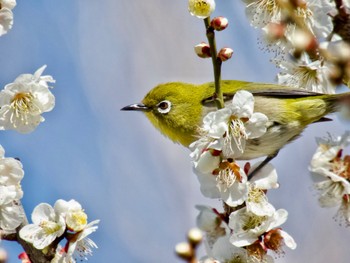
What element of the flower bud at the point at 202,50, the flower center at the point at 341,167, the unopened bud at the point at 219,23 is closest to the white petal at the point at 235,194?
the flower center at the point at 341,167

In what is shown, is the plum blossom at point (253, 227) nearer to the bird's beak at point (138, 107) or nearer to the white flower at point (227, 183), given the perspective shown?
the white flower at point (227, 183)

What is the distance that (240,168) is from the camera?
2.62m

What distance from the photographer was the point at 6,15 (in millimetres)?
2875

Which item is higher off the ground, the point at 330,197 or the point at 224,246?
the point at 330,197

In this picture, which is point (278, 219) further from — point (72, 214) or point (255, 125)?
point (72, 214)

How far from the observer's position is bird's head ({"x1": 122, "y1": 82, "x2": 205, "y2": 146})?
435cm

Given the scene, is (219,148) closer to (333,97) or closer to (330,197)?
(330,197)

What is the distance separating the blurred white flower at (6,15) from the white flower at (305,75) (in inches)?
58.0

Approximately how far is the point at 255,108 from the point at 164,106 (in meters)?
0.90

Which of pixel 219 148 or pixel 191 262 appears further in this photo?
pixel 219 148

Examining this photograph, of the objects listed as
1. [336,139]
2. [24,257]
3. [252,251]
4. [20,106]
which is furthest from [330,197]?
[20,106]

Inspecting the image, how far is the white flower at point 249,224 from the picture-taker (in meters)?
2.51


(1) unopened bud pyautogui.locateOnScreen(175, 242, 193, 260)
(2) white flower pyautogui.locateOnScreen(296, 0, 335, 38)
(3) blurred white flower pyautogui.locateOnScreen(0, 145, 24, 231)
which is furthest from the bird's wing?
(1) unopened bud pyautogui.locateOnScreen(175, 242, 193, 260)

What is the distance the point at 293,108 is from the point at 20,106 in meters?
1.93
